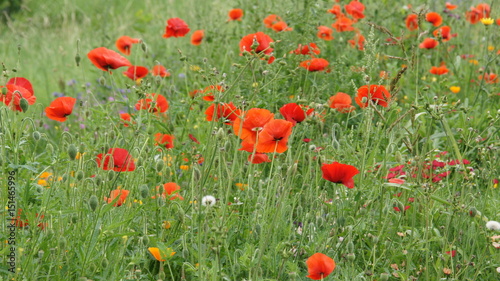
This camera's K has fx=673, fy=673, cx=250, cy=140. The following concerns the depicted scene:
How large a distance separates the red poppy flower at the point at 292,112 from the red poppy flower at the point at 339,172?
0.26 meters

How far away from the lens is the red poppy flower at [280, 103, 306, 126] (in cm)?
212

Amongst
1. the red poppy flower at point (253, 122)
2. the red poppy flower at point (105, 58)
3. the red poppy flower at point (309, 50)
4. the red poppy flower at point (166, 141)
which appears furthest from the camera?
the red poppy flower at point (309, 50)

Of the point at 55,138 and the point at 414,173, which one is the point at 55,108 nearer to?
the point at 414,173

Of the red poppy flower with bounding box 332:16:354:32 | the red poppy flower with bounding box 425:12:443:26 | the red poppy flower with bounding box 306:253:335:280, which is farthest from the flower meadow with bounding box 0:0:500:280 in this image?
the red poppy flower with bounding box 425:12:443:26

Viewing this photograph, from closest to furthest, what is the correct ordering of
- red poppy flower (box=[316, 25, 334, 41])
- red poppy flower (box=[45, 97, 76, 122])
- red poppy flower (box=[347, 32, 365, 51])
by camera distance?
red poppy flower (box=[45, 97, 76, 122]) → red poppy flower (box=[316, 25, 334, 41]) → red poppy flower (box=[347, 32, 365, 51])

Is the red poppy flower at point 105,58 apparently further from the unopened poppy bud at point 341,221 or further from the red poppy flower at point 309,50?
the red poppy flower at point 309,50

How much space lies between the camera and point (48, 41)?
23.2 feet

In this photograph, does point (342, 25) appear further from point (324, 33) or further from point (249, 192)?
point (249, 192)

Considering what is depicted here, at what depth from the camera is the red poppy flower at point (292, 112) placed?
2.12m

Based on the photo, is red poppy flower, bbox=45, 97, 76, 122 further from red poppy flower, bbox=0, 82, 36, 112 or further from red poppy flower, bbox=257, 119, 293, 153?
red poppy flower, bbox=257, 119, 293, 153

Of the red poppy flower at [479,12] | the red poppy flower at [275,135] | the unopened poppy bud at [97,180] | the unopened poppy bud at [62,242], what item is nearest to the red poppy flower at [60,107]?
the unopened poppy bud at [97,180]

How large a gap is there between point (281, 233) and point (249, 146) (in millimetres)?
396

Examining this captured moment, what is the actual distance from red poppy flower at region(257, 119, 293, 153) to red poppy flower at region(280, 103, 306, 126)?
18 cm

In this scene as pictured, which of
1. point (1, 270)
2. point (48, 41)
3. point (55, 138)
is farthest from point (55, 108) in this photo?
point (48, 41)
